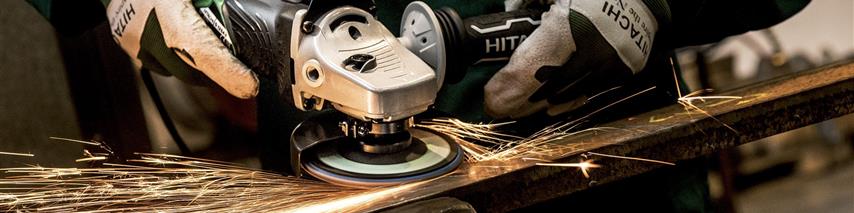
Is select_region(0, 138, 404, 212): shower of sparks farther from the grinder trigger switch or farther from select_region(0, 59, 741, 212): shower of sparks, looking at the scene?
the grinder trigger switch

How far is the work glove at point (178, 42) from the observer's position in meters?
1.29

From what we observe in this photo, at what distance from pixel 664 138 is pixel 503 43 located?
25 centimetres

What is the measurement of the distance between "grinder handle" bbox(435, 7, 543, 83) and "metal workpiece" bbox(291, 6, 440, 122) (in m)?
0.08

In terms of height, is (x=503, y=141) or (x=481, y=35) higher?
(x=481, y=35)

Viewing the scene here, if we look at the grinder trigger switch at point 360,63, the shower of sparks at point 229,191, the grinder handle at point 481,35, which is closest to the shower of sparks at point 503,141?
the shower of sparks at point 229,191

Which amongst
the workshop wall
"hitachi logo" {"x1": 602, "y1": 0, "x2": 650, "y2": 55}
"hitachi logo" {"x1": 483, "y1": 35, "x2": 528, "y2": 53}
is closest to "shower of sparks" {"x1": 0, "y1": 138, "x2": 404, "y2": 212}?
"hitachi logo" {"x1": 483, "y1": 35, "x2": 528, "y2": 53}

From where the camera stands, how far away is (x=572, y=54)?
4.47ft

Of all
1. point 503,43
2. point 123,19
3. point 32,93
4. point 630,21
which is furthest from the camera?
point 32,93

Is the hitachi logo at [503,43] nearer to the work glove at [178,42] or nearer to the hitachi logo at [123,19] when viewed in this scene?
the work glove at [178,42]

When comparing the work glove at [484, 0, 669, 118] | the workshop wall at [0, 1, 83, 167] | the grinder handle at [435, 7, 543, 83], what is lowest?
the workshop wall at [0, 1, 83, 167]

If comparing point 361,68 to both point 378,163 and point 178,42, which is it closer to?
point 378,163

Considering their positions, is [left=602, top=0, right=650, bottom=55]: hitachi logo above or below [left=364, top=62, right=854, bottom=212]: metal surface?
above

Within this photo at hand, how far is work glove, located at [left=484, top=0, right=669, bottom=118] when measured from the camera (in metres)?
1.32

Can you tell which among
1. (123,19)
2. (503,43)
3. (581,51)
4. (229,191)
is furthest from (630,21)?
(123,19)
